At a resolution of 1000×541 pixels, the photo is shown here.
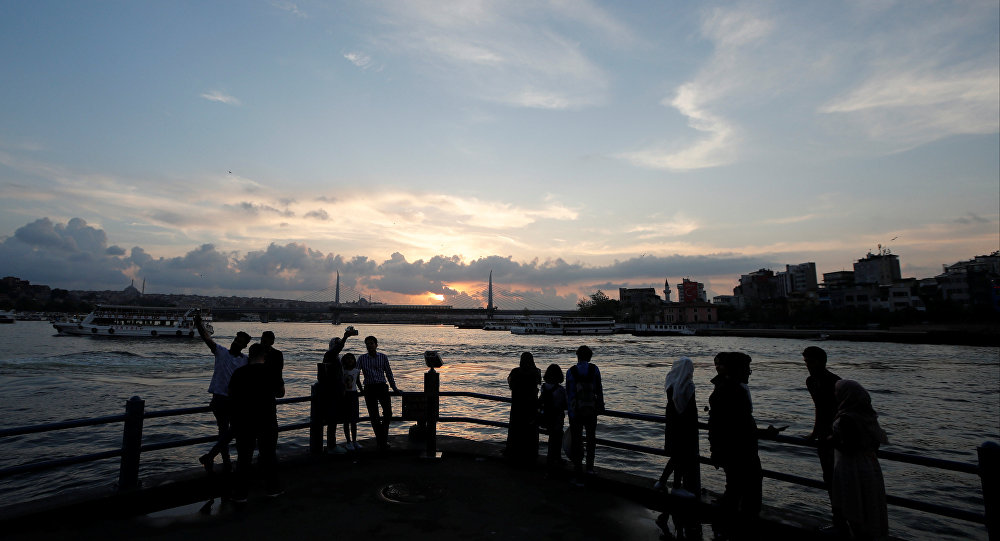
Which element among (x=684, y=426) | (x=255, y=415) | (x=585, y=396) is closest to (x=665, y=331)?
(x=585, y=396)

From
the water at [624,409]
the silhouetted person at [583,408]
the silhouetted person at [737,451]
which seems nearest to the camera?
the silhouetted person at [737,451]

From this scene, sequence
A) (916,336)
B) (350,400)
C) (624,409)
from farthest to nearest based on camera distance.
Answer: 1. (916,336)
2. (624,409)
3. (350,400)

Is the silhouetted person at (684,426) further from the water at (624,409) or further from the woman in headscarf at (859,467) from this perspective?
the water at (624,409)

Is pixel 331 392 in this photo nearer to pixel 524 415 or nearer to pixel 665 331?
pixel 524 415

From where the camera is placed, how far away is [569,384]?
627 centimetres

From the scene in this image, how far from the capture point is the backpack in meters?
6.09

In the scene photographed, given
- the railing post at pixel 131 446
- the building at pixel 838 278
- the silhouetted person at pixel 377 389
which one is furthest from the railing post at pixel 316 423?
the building at pixel 838 278

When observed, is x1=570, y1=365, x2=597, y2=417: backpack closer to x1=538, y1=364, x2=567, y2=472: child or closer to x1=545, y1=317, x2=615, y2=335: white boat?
x1=538, y1=364, x2=567, y2=472: child

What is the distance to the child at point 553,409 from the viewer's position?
6363 mm

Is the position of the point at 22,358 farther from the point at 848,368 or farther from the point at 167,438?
the point at 848,368

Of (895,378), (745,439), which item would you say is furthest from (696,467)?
(895,378)

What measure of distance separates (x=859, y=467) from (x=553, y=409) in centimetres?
334

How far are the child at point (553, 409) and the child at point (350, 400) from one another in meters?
2.88

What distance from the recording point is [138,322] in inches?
2692
